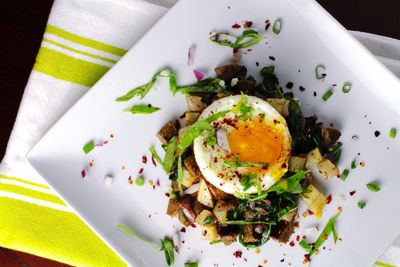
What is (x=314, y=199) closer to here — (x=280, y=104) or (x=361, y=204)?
(x=361, y=204)

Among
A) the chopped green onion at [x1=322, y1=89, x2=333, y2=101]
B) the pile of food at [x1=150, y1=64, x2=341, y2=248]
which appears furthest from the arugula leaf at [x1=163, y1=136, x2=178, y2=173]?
the chopped green onion at [x1=322, y1=89, x2=333, y2=101]

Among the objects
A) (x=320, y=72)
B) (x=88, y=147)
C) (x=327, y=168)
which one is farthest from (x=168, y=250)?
(x=320, y=72)

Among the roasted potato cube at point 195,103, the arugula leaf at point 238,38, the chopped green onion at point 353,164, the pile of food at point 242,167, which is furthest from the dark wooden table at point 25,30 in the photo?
the roasted potato cube at point 195,103

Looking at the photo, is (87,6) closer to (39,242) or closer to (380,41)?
(39,242)

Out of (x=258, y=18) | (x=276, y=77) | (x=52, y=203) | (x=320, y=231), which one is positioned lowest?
(x=320, y=231)

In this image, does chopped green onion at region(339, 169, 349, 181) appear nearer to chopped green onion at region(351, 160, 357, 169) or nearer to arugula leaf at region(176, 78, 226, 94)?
chopped green onion at region(351, 160, 357, 169)

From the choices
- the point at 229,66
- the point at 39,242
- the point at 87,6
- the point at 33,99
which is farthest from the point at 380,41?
the point at 39,242
